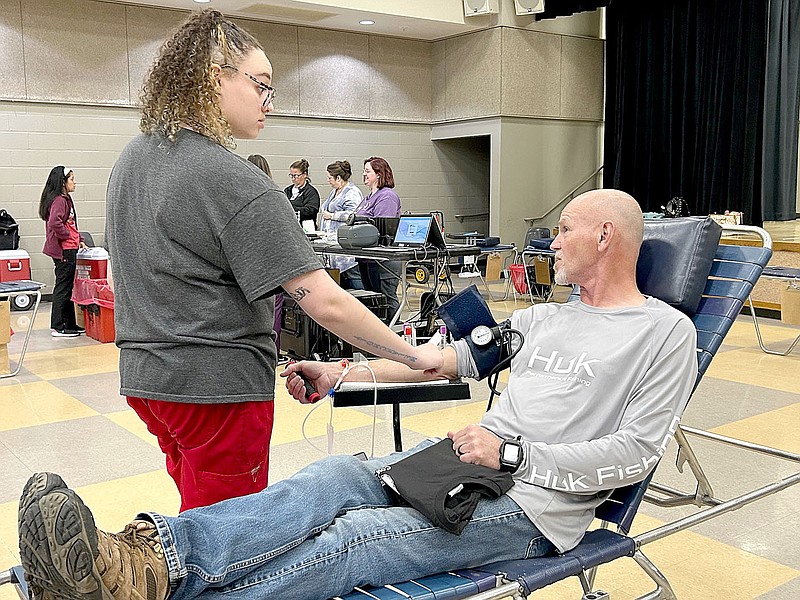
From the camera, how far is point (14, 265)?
768 cm

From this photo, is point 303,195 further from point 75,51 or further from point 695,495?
point 695,495

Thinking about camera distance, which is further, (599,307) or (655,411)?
(599,307)

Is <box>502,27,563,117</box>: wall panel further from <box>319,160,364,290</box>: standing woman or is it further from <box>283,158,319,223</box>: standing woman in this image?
<box>319,160,364,290</box>: standing woman

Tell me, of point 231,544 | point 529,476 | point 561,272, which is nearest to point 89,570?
point 231,544

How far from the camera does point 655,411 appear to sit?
5.39 ft

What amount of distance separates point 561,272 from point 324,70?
29.6 ft

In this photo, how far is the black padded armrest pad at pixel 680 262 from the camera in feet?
6.92

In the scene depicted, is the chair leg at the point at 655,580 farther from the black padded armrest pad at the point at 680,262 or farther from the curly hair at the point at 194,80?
the curly hair at the point at 194,80

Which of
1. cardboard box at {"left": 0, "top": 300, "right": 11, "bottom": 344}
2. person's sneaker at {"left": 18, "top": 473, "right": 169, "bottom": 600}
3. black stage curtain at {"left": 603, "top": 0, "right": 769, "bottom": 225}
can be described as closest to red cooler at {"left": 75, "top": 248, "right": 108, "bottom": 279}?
cardboard box at {"left": 0, "top": 300, "right": 11, "bottom": 344}

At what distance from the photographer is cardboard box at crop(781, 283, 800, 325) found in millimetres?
5664

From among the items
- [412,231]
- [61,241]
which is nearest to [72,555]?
[412,231]

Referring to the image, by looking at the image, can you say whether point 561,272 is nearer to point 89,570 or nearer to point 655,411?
point 655,411

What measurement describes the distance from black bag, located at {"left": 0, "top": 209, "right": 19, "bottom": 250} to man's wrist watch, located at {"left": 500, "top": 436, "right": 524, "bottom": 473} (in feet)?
24.7

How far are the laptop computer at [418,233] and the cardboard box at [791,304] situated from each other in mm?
2452
